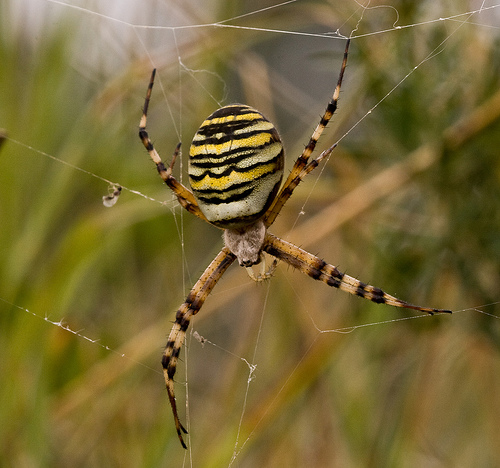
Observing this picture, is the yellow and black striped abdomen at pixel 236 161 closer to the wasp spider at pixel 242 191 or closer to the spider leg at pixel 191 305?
Result: the wasp spider at pixel 242 191

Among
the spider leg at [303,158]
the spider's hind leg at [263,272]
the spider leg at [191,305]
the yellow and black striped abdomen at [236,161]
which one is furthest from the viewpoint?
the spider leg at [191,305]

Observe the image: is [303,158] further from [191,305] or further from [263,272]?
[191,305]

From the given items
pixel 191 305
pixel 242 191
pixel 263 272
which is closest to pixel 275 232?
pixel 263 272

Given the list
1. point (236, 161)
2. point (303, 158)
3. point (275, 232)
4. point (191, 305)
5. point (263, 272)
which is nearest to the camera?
point (236, 161)

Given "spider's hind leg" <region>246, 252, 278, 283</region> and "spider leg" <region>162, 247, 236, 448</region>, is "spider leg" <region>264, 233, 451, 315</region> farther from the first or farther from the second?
"spider leg" <region>162, 247, 236, 448</region>

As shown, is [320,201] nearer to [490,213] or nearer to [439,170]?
[439,170]

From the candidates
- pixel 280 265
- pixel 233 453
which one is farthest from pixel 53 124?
pixel 233 453

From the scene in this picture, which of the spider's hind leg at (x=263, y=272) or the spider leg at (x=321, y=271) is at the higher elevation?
the spider leg at (x=321, y=271)

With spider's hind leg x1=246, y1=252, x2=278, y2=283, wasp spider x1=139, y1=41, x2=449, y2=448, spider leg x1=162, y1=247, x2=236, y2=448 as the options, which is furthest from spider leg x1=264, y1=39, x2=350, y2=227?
spider leg x1=162, y1=247, x2=236, y2=448

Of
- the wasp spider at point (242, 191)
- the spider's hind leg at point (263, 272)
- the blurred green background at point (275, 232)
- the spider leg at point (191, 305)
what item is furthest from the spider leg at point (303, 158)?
the spider leg at point (191, 305)
